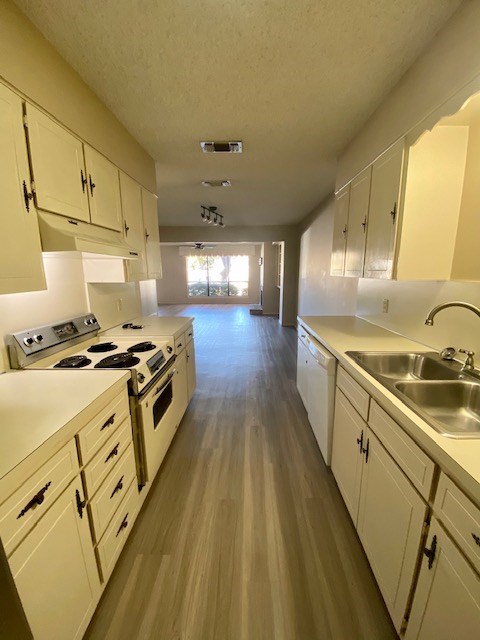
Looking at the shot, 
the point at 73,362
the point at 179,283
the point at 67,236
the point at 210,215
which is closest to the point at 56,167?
the point at 67,236

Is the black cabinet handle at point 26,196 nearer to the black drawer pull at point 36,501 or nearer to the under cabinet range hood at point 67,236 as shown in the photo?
the under cabinet range hood at point 67,236

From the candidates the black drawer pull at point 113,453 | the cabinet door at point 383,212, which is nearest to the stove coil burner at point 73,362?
the black drawer pull at point 113,453

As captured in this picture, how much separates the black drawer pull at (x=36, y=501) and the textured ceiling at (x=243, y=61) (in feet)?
6.26

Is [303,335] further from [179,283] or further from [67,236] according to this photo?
[179,283]

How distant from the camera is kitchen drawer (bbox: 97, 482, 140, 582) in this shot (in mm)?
1186

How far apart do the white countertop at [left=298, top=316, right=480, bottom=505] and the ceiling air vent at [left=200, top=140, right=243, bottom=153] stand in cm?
174

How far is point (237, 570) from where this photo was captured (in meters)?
1.34

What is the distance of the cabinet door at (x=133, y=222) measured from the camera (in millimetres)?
2152

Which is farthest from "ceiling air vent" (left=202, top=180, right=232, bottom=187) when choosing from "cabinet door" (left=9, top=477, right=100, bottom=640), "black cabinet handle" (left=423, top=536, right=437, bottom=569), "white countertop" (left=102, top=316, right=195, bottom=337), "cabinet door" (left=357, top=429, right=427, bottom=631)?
"black cabinet handle" (left=423, top=536, right=437, bottom=569)

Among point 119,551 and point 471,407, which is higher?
point 471,407

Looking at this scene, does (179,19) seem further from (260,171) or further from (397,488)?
(397,488)

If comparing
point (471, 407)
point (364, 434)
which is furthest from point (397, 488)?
point (471, 407)

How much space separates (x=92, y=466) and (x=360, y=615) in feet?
4.45

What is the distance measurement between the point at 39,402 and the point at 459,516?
1492 mm
